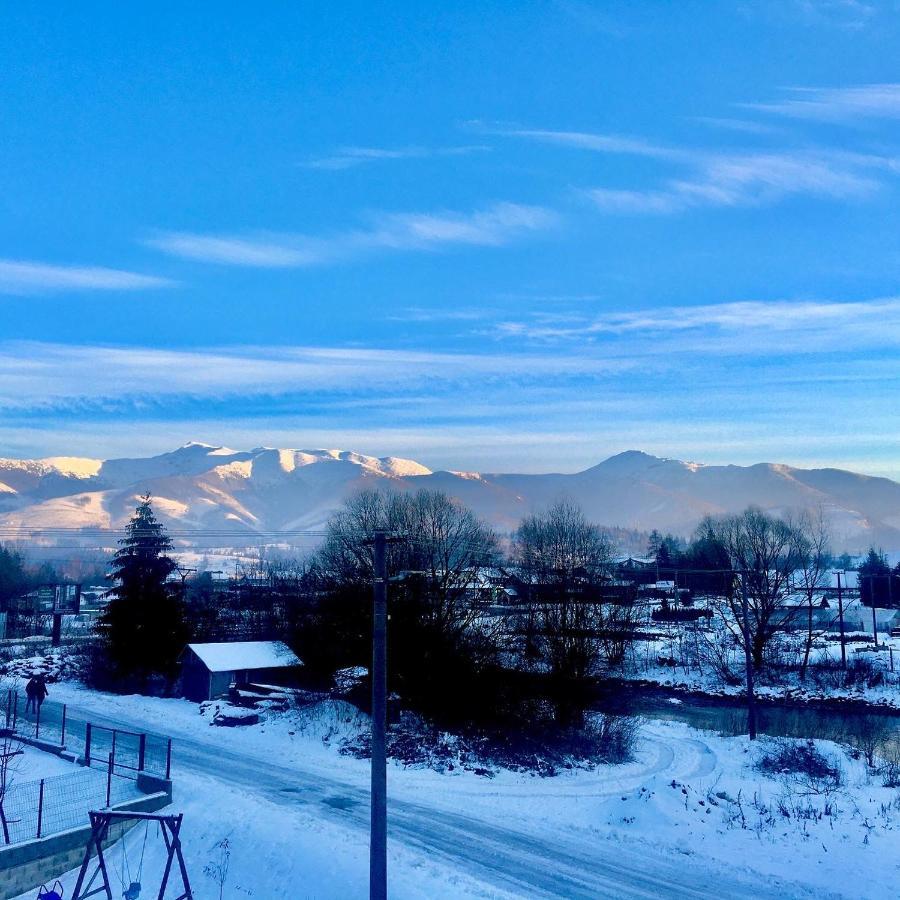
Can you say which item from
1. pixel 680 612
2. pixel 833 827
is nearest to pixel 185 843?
pixel 833 827

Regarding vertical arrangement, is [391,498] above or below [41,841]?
above

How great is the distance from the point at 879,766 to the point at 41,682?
35.1 m

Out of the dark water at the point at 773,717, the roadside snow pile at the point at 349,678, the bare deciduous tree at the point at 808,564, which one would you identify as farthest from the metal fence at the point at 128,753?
the bare deciduous tree at the point at 808,564

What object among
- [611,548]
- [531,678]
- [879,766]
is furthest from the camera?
[611,548]

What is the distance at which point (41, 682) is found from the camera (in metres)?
39.3

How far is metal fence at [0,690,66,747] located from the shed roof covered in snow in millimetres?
6994

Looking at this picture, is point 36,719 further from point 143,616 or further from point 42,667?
point 42,667

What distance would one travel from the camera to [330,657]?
41.0 meters

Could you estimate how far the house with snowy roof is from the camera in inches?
1690

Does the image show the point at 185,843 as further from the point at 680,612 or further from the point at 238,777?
the point at 680,612

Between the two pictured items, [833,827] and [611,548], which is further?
[611,548]

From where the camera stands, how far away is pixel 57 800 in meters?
24.6

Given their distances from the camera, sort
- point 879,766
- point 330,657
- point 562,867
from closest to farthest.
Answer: point 562,867 < point 879,766 < point 330,657

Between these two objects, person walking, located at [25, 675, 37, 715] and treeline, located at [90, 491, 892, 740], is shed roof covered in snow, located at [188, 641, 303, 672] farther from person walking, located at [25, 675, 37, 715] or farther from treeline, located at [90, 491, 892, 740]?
person walking, located at [25, 675, 37, 715]
